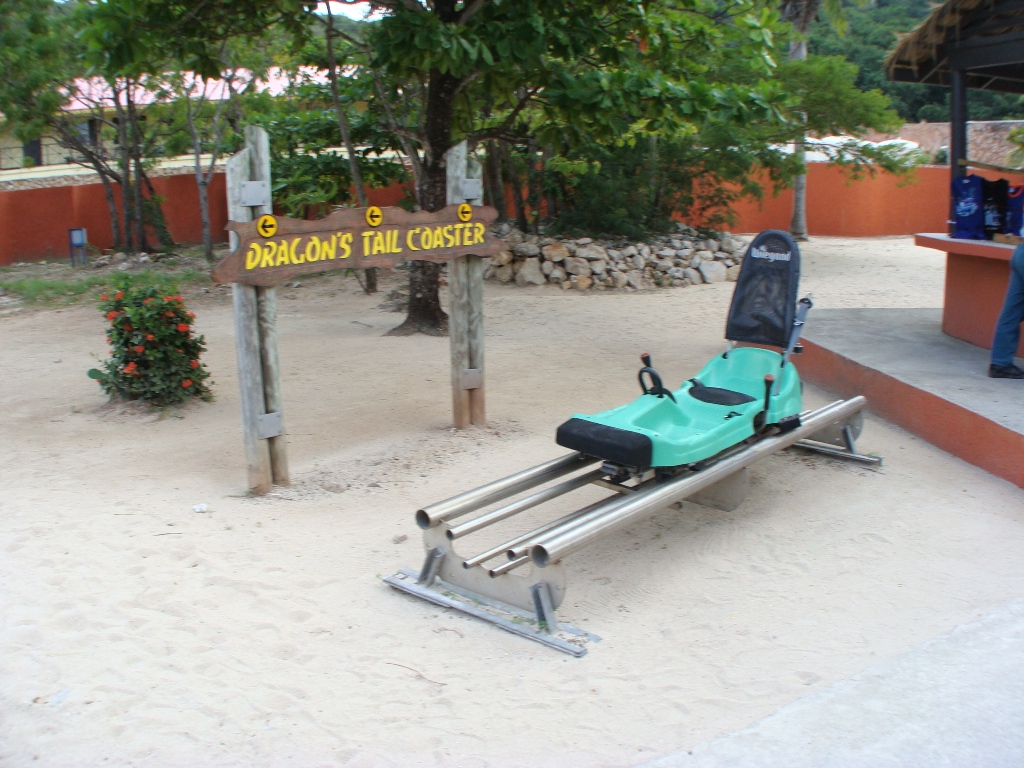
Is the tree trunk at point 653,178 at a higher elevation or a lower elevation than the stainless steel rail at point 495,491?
higher

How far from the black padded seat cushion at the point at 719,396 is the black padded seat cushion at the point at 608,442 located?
1099 millimetres

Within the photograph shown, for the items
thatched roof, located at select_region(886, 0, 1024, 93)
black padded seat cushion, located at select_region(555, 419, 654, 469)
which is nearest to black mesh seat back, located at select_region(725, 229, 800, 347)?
black padded seat cushion, located at select_region(555, 419, 654, 469)

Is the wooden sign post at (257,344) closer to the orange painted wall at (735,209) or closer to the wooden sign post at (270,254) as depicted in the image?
the wooden sign post at (270,254)

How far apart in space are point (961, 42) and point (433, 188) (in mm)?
5322

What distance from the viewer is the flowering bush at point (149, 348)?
7242mm

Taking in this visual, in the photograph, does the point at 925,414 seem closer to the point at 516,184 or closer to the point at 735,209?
the point at 516,184

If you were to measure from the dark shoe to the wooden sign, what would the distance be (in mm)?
3916

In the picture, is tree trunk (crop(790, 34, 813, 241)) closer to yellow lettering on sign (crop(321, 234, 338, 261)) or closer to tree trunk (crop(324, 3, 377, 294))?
tree trunk (crop(324, 3, 377, 294))

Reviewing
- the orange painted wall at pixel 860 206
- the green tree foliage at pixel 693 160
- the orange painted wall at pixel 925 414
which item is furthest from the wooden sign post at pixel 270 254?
the orange painted wall at pixel 860 206

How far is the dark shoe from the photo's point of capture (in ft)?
22.2

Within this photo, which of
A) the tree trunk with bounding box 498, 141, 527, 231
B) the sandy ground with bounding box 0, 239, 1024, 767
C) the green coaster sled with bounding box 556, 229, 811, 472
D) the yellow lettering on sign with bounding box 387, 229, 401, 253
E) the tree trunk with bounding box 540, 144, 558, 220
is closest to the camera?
the sandy ground with bounding box 0, 239, 1024, 767

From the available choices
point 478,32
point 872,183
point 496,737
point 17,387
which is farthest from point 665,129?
point 872,183

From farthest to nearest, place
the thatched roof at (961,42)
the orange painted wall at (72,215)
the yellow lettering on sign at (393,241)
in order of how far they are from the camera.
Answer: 1. the orange painted wall at (72,215)
2. the thatched roof at (961,42)
3. the yellow lettering on sign at (393,241)

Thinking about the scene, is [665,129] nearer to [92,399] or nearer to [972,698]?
[92,399]
